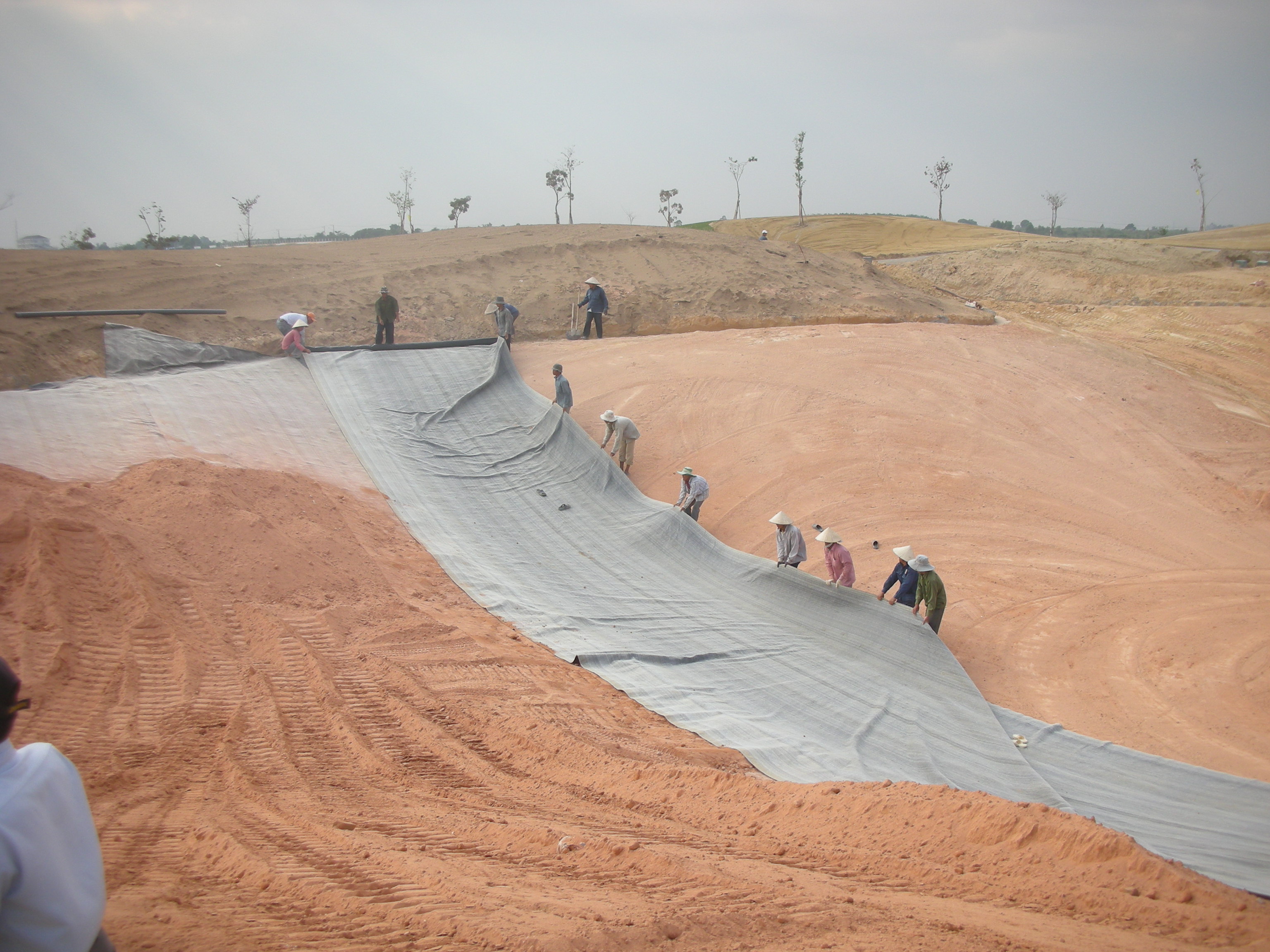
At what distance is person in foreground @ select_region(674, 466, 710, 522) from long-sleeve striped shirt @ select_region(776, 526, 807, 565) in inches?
65.2

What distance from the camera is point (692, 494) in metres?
9.97

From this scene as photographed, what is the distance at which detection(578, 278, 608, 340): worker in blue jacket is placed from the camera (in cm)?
1628

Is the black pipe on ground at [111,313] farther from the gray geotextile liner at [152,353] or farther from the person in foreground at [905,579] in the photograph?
the person in foreground at [905,579]

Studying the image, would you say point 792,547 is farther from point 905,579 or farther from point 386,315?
point 386,315

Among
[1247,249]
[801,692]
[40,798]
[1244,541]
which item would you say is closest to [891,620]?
[801,692]

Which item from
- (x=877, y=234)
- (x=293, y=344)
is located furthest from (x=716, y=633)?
(x=877, y=234)

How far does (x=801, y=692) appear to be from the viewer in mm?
6727

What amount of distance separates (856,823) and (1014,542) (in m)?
6.41

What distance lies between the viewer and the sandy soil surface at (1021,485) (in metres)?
7.48

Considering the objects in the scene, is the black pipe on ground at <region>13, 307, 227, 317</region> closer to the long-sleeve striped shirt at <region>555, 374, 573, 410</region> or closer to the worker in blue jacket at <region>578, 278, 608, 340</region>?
the worker in blue jacket at <region>578, 278, 608, 340</region>

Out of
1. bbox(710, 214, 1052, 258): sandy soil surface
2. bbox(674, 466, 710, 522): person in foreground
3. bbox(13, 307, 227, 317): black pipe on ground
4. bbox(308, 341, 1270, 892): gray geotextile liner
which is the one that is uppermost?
bbox(710, 214, 1052, 258): sandy soil surface

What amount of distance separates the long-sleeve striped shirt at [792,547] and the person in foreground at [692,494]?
1.66 m

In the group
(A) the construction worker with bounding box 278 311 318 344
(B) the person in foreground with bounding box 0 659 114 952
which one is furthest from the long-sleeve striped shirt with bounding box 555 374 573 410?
(B) the person in foreground with bounding box 0 659 114 952

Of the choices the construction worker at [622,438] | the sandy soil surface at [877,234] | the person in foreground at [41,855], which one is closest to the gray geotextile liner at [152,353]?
the construction worker at [622,438]
